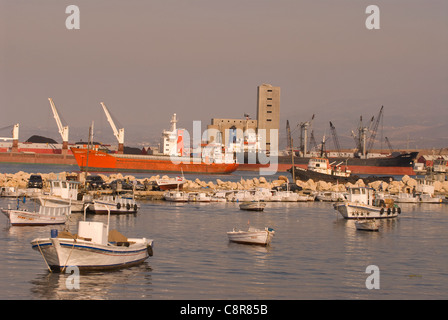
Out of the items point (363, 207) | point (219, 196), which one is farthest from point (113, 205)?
point (363, 207)

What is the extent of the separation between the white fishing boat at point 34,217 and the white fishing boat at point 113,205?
564cm

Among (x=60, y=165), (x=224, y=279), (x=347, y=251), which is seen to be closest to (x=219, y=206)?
(x=347, y=251)

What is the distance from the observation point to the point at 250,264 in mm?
26141

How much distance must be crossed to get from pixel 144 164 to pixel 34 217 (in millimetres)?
91760

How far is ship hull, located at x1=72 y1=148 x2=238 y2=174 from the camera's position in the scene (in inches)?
4771

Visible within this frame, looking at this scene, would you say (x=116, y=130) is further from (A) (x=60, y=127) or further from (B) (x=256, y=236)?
(B) (x=256, y=236)

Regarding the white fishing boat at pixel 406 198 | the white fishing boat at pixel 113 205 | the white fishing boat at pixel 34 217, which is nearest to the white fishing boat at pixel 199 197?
the white fishing boat at pixel 113 205

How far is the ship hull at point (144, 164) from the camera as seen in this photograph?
121 meters

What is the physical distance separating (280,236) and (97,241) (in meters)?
15.9

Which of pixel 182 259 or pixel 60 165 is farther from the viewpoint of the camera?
pixel 60 165

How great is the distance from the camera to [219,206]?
56.8 m

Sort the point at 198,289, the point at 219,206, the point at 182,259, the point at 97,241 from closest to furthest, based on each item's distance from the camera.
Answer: the point at 198,289 → the point at 97,241 → the point at 182,259 → the point at 219,206

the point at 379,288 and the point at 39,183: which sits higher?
the point at 39,183

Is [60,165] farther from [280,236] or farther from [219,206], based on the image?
[280,236]
